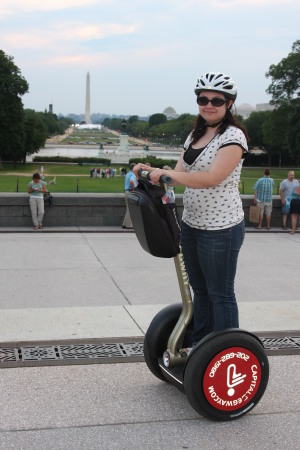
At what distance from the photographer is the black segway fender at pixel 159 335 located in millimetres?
4324

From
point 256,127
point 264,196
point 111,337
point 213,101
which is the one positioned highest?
point 213,101

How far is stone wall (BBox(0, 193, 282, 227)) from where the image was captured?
491 inches

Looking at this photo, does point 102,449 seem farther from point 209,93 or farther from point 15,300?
point 15,300

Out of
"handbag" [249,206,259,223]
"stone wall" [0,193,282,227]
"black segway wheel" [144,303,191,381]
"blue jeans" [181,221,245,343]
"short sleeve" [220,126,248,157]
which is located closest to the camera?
"short sleeve" [220,126,248,157]

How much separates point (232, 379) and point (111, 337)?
178 cm

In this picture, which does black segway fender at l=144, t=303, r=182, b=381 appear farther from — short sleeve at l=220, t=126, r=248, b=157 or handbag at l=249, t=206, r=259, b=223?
handbag at l=249, t=206, r=259, b=223

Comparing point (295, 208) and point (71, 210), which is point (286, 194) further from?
point (71, 210)

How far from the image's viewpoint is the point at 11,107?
65500 millimetres

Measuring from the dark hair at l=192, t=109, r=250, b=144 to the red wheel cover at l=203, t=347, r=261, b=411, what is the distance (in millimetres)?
1290

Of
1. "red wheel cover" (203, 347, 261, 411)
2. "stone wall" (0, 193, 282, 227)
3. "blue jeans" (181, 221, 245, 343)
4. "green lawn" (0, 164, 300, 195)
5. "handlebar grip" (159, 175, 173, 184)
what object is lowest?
"green lawn" (0, 164, 300, 195)

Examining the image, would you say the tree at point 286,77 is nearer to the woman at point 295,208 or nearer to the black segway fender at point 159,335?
the woman at point 295,208

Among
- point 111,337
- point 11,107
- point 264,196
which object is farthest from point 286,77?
point 111,337

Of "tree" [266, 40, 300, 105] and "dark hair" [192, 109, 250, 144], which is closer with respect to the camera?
"dark hair" [192, 109, 250, 144]

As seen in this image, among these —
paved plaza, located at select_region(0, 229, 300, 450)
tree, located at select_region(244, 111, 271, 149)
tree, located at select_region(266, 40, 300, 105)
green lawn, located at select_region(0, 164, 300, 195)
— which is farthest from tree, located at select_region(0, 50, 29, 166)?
paved plaza, located at select_region(0, 229, 300, 450)
